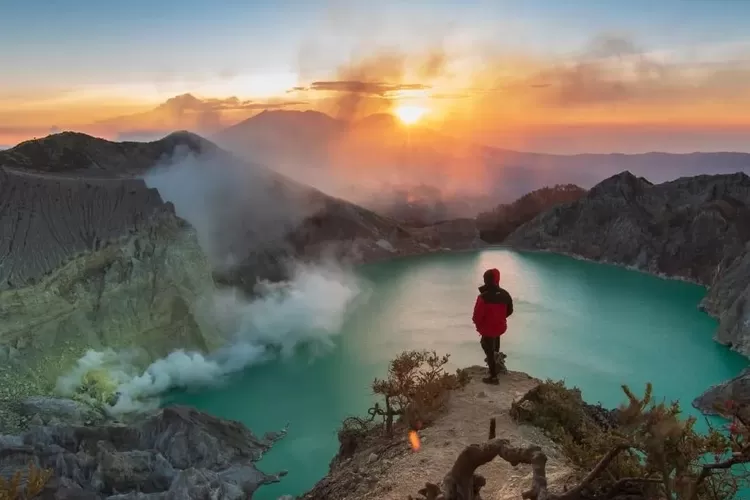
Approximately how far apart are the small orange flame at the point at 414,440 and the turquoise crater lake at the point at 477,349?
1298 cm

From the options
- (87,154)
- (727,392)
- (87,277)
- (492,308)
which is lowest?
(727,392)

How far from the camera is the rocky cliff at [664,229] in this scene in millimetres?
56688

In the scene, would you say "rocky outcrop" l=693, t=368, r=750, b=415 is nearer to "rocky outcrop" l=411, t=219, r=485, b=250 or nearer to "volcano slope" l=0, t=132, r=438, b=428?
"volcano slope" l=0, t=132, r=438, b=428

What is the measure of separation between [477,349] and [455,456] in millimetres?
28720

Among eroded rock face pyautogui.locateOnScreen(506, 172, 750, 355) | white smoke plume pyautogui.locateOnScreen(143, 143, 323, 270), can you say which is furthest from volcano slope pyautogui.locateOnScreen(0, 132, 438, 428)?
eroded rock face pyautogui.locateOnScreen(506, 172, 750, 355)

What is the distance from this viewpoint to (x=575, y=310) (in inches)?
1885

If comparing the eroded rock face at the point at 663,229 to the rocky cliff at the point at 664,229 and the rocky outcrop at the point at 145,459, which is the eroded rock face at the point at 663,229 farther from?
the rocky outcrop at the point at 145,459

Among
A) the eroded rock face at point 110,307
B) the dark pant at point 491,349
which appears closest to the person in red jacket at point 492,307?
the dark pant at point 491,349

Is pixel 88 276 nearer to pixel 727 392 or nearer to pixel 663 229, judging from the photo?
pixel 727 392

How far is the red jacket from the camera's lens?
10.3 metres

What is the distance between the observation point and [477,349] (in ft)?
120

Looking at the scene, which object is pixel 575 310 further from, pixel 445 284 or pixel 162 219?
pixel 162 219

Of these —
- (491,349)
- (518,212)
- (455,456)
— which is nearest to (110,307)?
(491,349)

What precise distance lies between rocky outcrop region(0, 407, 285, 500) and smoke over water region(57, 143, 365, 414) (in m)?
6.20
